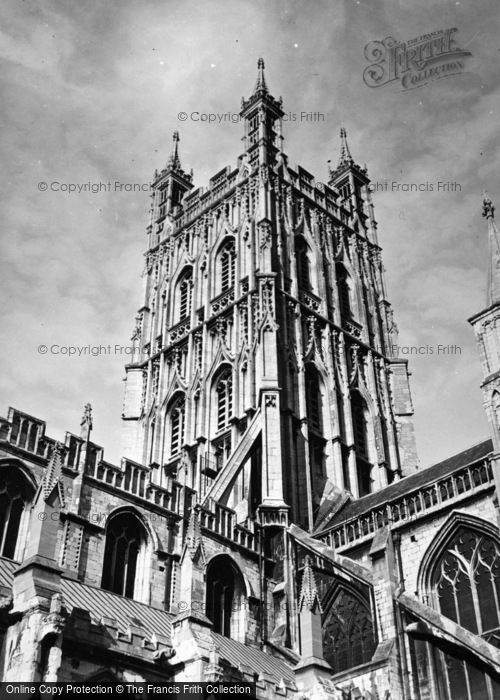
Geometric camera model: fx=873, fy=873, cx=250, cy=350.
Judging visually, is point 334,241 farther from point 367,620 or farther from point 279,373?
point 367,620

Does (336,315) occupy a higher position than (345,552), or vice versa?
(336,315)

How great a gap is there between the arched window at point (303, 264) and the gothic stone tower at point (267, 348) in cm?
8

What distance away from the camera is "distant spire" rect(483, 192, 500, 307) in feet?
89.4

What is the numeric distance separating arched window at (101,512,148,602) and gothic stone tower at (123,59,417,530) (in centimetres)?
396

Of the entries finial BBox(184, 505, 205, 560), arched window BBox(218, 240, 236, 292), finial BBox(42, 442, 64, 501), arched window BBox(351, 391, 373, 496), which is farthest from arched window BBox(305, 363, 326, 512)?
finial BBox(42, 442, 64, 501)

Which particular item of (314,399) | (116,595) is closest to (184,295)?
(314,399)

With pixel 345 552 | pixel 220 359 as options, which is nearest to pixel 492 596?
pixel 345 552

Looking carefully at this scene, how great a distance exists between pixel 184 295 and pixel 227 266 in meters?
3.28

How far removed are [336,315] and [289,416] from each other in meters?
8.78

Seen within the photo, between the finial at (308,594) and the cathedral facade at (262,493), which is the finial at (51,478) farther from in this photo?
the finial at (308,594)

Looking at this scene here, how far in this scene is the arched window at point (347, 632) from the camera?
25750 mm

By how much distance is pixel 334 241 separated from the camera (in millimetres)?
47469

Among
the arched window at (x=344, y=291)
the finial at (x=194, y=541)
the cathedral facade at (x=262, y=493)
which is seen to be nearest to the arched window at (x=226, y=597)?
the cathedral facade at (x=262, y=493)

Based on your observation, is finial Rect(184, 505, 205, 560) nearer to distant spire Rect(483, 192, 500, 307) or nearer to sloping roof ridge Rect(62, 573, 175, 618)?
sloping roof ridge Rect(62, 573, 175, 618)
